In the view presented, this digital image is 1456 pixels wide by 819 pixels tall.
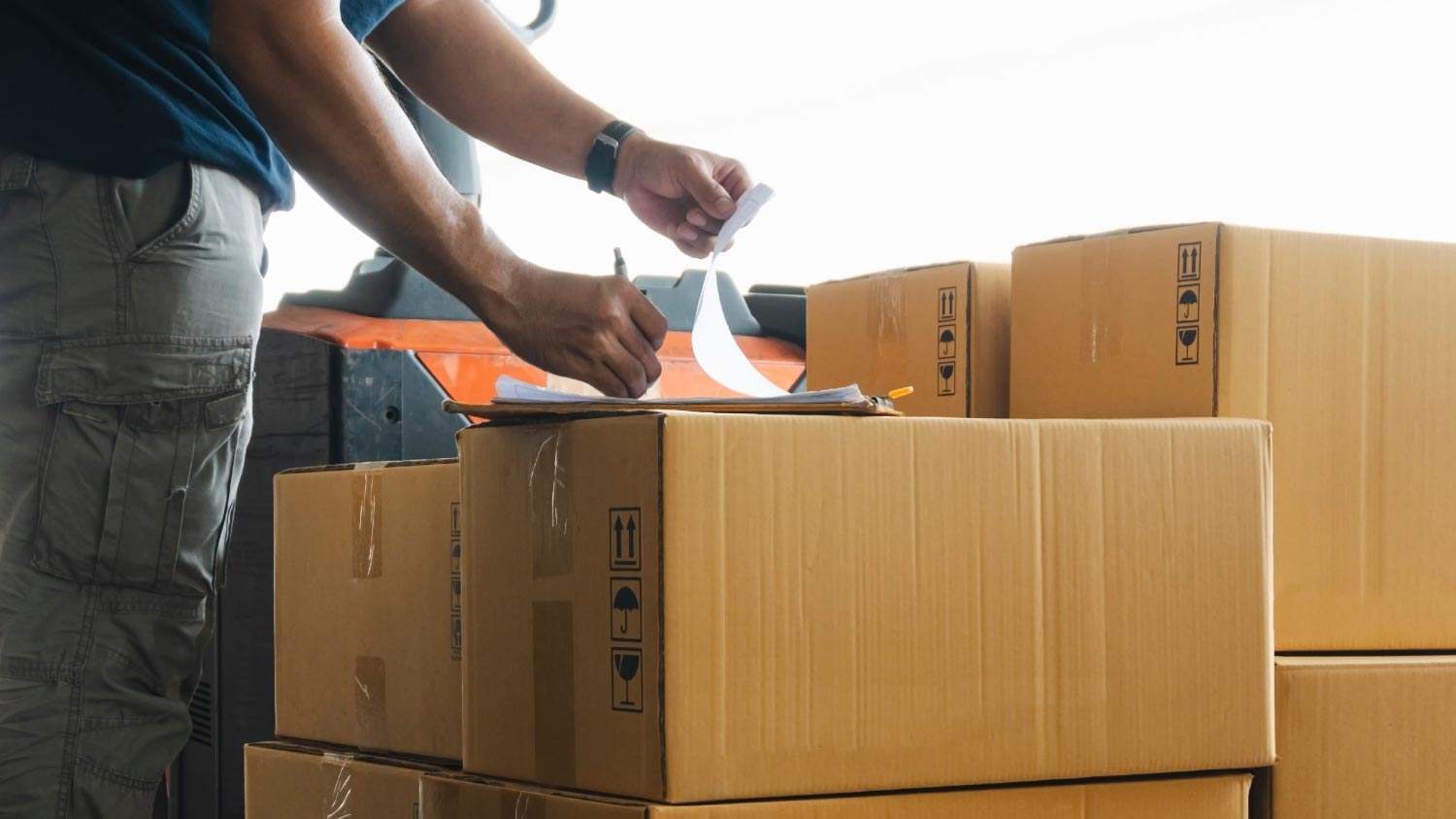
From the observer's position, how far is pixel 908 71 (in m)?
2.79

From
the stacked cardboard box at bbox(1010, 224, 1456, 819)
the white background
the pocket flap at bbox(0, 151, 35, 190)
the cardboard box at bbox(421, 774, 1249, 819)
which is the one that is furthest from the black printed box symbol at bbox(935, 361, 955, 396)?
the pocket flap at bbox(0, 151, 35, 190)

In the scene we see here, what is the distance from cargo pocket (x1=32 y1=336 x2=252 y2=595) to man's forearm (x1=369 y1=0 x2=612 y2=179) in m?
0.42

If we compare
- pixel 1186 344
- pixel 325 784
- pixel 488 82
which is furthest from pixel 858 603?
pixel 488 82

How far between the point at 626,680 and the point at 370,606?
473mm

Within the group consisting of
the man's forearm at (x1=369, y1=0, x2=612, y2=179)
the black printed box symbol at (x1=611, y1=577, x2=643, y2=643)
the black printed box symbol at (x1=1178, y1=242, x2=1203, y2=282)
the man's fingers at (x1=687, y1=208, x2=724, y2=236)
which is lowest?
the black printed box symbol at (x1=611, y1=577, x2=643, y2=643)

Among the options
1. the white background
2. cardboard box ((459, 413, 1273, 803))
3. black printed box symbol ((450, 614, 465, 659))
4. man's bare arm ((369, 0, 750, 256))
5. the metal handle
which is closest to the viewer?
cardboard box ((459, 413, 1273, 803))

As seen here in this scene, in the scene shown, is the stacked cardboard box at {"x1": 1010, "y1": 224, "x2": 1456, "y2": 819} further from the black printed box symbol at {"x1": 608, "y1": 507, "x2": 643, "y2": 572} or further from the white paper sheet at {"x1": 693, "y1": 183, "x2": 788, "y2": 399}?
the black printed box symbol at {"x1": 608, "y1": 507, "x2": 643, "y2": 572}

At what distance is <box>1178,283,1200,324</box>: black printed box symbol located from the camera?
3.56 feet

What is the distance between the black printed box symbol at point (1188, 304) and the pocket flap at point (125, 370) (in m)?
0.74

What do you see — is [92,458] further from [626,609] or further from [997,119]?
[997,119]

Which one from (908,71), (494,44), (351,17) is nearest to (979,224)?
(908,71)

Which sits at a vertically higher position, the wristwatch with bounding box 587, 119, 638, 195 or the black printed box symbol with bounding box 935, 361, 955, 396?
the wristwatch with bounding box 587, 119, 638, 195

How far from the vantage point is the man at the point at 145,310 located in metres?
0.93

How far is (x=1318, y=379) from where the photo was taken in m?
1.11
